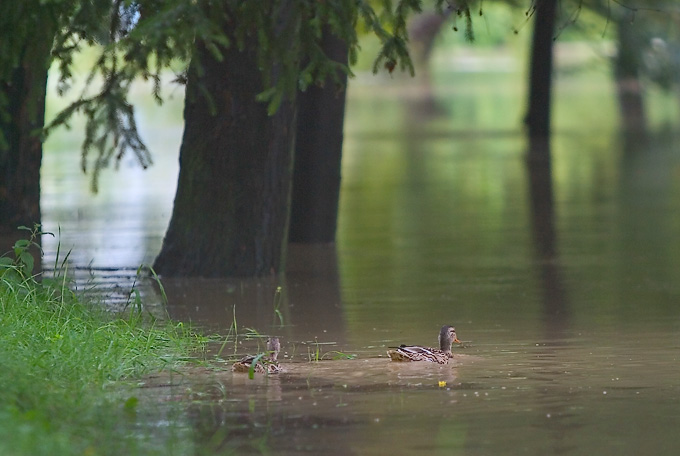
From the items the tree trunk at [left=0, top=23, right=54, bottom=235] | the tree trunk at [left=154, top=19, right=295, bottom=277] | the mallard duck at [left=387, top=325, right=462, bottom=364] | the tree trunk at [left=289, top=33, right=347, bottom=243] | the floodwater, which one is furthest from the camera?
the tree trunk at [left=289, top=33, right=347, bottom=243]

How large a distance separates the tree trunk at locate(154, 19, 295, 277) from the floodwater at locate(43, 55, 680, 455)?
13.6 inches

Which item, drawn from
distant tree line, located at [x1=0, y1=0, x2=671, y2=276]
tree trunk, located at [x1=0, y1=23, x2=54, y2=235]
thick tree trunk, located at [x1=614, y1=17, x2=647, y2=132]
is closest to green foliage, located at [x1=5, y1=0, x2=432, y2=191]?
distant tree line, located at [x1=0, y1=0, x2=671, y2=276]

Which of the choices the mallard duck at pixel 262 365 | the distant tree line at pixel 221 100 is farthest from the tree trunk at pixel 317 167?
the mallard duck at pixel 262 365

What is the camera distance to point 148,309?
34.9 ft

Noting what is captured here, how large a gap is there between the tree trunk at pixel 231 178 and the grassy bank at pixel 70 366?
2.36m

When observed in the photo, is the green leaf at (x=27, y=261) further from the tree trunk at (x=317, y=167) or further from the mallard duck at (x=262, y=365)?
the tree trunk at (x=317, y=167)

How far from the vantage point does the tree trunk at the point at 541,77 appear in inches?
1209

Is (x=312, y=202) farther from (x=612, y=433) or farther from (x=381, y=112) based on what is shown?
(x=381, y=112)

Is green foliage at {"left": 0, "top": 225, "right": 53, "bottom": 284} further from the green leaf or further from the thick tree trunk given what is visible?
the thick tree trunk

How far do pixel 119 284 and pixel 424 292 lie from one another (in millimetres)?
2601

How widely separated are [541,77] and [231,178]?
66.4 ft

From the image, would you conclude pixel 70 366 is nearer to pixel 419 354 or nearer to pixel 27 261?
pixel 27 261

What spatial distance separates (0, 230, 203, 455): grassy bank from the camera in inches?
241

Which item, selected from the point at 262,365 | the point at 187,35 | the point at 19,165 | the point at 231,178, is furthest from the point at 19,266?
the point at 19,165
